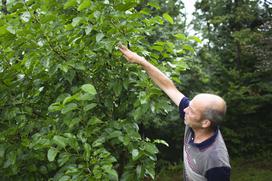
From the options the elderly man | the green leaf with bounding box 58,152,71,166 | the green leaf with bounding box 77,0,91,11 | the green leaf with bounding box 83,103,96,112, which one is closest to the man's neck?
the elderly man

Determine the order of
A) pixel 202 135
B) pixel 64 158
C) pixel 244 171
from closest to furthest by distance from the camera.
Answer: pixel 64 158 → pixel 202 135 → pixel 244 171

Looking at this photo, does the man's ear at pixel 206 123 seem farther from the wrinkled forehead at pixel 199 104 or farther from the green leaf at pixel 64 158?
the green leaf at pixel 64 158

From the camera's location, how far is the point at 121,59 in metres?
2.40

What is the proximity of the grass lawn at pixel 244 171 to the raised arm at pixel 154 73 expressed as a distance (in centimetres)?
744

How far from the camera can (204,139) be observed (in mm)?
2230

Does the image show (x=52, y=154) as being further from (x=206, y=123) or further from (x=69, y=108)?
(x=206, y=123)

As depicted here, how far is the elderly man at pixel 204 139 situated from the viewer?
2.04m

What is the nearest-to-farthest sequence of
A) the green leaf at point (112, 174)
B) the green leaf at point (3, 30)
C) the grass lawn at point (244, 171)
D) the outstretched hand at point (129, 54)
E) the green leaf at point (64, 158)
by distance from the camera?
the green leaf at point (112, 174) < the green leaf at point (64, 158) < the green leaf at point (3, 30) < the outstretched hand at point (129, 54) < the grass lawn at point (244, 171)

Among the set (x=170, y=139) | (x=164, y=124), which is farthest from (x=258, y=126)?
(x=164, y=124)

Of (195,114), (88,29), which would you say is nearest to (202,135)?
(195,114)

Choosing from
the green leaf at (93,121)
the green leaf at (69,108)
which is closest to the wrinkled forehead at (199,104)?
the green leaf at (93,121)

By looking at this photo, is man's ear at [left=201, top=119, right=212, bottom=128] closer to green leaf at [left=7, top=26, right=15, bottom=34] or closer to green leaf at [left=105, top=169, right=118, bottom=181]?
green leaf at [left=105, top=169, right=118, bottom=181]

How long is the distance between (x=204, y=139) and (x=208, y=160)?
19 centimetres

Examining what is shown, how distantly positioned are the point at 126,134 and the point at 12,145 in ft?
2.59
